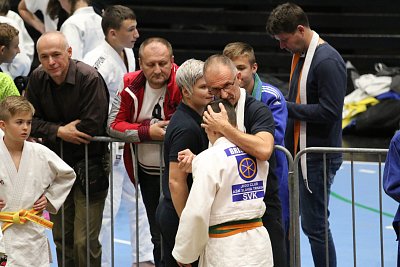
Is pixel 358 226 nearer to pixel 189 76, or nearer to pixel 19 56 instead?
pixel 19 56

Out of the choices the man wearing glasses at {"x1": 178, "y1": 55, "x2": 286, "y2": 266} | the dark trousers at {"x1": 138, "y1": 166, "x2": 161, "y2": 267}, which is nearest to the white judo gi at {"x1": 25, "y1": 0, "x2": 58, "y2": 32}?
the dark trousers at {"x1": 138, "y1": 166, "x2": 161, "y2": 267}

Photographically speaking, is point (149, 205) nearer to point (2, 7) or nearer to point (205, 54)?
point (2, 7)

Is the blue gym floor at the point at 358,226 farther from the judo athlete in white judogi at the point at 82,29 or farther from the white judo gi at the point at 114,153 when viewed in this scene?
the judo athlete in white judogi at the point at 82,29

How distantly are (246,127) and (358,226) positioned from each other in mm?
4008

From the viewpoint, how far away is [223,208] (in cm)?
487

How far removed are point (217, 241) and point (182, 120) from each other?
2.30ft

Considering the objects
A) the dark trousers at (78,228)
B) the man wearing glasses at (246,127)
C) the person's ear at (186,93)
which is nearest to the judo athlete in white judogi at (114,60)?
the dark trousers at (78,228)

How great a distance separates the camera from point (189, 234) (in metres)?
4.84

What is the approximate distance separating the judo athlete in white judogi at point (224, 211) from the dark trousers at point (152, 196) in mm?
1181

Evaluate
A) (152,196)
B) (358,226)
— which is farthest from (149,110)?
(358,226)

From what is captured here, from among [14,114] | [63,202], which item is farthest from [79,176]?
[14,114]

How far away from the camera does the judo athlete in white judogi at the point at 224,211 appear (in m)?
4.80

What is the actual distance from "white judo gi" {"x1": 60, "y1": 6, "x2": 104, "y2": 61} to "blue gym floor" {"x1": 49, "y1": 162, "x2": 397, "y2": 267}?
5.72 feet

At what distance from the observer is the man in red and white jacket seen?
5.91 m
